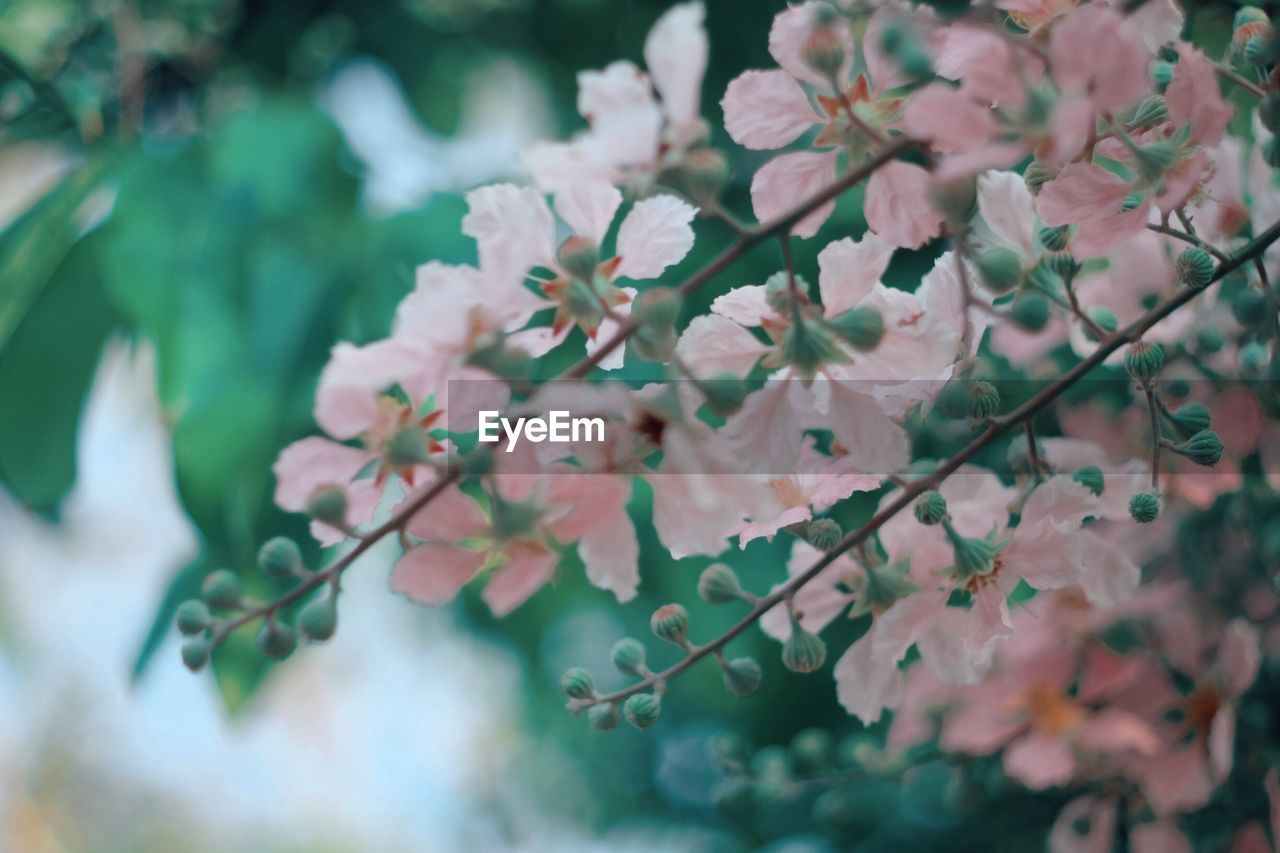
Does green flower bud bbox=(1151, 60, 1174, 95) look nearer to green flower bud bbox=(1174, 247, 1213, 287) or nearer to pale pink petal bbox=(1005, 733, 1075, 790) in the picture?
green flower bud bbox=(1174, 247, 1213, 287)

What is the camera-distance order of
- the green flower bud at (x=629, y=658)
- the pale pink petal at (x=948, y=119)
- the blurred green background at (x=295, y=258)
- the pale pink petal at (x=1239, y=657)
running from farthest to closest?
the blurred green background at (x=295, y=258) < the pale pink petal at (x=1239, y=657) < the green flower bud at (x=629, y=658) < the pale pink petal at (x=948, y=119)

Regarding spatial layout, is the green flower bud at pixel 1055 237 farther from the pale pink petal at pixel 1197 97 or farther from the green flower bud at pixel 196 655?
the green flower bud at pixel 196 655

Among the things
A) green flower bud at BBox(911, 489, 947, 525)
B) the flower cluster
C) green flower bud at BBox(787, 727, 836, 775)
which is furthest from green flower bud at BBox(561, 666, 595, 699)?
green flower bud at BBox(787, 727, 836, 775)

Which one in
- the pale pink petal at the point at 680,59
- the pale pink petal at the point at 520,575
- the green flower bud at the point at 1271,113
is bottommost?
the pale pink petal at the point at 520,575

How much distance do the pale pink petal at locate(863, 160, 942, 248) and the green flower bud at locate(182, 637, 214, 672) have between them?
0.21m

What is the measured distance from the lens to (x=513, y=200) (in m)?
0.27

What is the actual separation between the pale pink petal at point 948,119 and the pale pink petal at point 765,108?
75 mm

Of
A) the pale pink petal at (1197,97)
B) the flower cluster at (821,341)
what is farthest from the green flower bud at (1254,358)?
the pale pink petal at (1197,97)

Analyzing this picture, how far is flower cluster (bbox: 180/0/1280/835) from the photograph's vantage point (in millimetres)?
240

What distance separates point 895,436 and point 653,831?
0.68 metres

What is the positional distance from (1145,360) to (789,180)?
0.11 meters

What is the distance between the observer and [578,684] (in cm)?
31

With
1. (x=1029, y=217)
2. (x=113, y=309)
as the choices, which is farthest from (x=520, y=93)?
(x=1029, y=217)

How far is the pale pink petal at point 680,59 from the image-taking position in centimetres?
24
